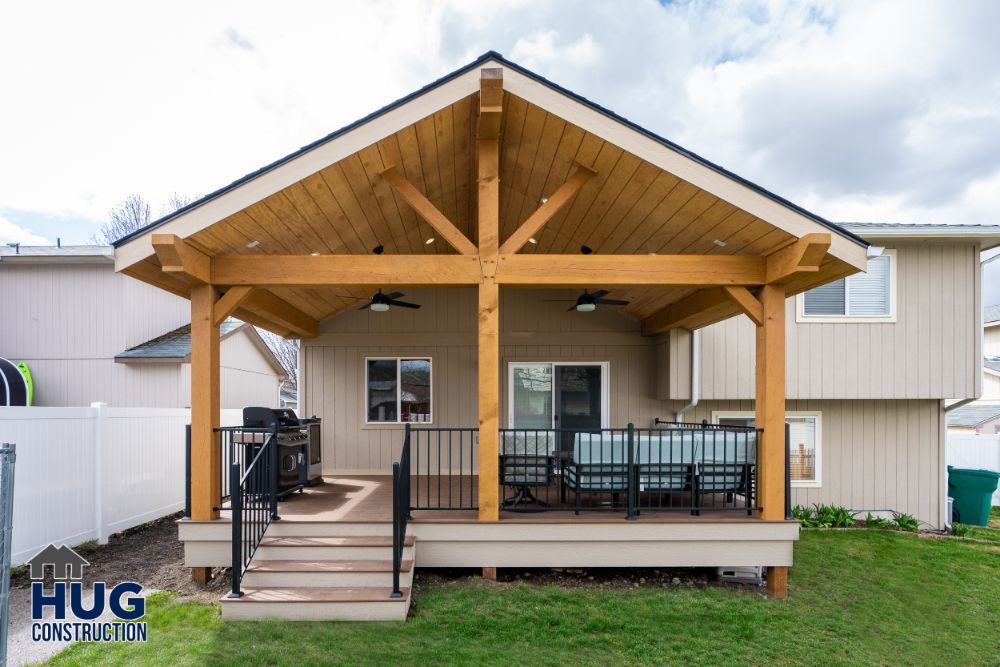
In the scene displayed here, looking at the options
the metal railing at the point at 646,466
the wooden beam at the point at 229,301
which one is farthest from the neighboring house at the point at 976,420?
the wooden beam at the point at 229,301

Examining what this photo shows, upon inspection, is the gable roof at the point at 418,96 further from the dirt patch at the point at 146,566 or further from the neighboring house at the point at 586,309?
the dirt patch at the point at 146,566

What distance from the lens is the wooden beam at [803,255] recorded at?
15.7 ft

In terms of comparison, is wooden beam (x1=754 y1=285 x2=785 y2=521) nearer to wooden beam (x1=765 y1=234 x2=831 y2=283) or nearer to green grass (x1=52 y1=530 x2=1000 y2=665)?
wooden beam (x1=765 y1=234 x2=831 y2=283)

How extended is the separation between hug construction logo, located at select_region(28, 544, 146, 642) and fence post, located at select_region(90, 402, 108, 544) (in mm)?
1585

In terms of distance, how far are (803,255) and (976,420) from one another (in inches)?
580

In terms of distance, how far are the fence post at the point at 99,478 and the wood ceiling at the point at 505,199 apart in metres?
2.52

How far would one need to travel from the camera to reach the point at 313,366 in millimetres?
8883

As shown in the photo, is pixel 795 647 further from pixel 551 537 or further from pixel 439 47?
pixel 439 47

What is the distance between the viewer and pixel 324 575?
15.7 feet

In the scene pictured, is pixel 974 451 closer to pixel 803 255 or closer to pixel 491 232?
pixel 803 255

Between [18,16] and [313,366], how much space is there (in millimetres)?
6521

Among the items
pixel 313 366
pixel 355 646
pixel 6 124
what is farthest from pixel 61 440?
pixel 6 124

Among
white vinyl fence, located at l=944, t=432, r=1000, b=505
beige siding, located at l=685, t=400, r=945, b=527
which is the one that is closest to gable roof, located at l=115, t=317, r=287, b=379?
beige siding, located at l=685, t=400, r=945, b=527

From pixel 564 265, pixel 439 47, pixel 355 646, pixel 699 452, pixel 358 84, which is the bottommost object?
pixel 355 646
